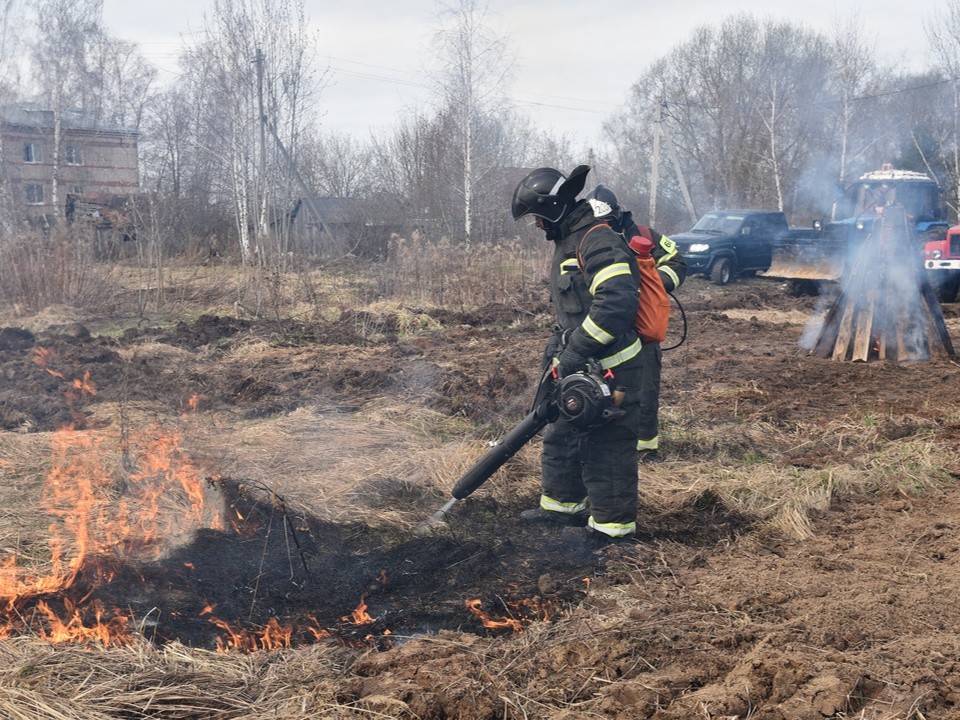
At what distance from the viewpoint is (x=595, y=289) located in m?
4.66

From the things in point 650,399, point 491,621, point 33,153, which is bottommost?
point 491,621

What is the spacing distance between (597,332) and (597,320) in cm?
6

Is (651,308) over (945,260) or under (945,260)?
under

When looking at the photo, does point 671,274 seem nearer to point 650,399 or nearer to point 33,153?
point 650,399

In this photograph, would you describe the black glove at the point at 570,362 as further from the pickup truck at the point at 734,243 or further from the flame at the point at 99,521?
the pickup truck at the point at 734,243

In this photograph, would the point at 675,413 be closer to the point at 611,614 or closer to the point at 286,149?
the point at 611,614

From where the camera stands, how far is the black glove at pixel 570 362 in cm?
476

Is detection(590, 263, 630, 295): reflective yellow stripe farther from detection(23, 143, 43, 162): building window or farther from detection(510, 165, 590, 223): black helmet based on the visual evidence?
detection(23, 143, 43, 162): building window

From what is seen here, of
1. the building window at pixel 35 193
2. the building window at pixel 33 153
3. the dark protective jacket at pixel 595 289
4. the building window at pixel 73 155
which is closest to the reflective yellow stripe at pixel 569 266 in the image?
the dark protective jacket at pixel 595 289

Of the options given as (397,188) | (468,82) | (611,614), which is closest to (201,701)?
(611,614)

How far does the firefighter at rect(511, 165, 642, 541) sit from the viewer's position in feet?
15.2

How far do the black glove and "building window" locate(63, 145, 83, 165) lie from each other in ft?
118

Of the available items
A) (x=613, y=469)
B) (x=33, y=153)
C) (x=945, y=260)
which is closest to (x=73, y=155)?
(x=33, y=153)

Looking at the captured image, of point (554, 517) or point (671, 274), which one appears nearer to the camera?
point (554, 517)
